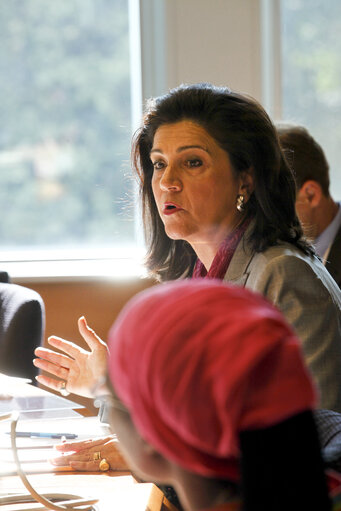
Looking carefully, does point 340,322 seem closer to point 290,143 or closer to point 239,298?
point 239,298

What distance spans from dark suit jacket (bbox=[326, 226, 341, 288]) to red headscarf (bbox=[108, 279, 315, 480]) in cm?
234

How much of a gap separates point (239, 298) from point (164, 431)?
0.10 m

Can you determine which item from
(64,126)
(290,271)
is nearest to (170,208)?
(290,271)

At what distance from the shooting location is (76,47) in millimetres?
4000

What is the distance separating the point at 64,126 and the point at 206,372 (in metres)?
3.74

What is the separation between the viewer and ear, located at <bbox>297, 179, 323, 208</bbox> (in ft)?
9.36

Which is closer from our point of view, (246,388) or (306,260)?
(246,388)

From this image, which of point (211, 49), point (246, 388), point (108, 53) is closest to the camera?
point (246, 388)

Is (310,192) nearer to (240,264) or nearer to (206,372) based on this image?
(240,264)

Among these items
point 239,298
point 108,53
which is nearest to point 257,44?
point 108,53

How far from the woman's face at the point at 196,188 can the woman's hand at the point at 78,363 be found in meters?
0.37

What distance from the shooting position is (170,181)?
1.84 meters

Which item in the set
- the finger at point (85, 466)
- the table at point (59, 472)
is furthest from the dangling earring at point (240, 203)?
the finger at point (85, 466)

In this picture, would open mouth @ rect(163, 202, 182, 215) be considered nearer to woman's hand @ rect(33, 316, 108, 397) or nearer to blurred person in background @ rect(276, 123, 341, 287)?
woman's hand @ rect(33, 316, 108, 397)
